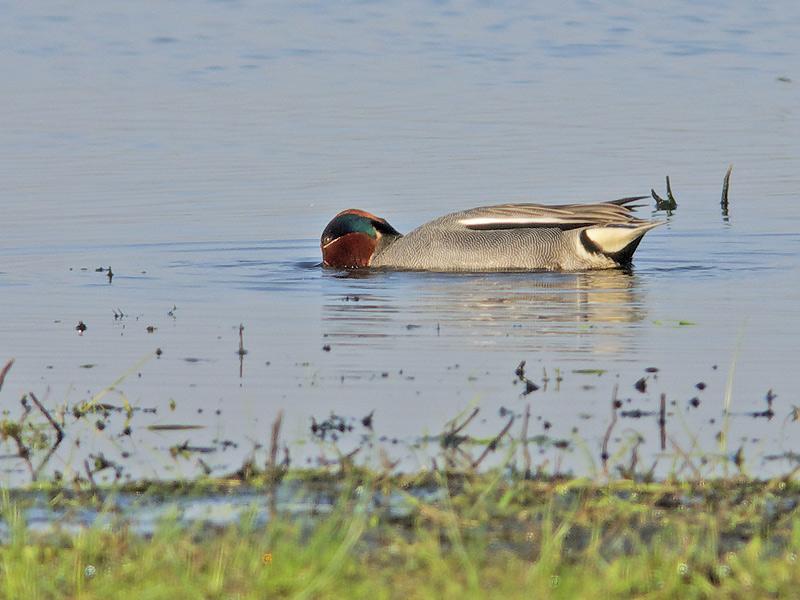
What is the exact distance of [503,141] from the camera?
17703mm

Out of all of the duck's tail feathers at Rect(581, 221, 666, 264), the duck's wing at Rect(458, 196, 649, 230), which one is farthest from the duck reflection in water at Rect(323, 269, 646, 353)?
the duck's wing at Rect(458, 196, 649, 230)

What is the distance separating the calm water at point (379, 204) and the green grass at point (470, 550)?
1.79 ft

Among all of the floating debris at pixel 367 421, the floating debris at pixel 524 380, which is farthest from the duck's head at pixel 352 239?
the floating debris at pixel 367 421

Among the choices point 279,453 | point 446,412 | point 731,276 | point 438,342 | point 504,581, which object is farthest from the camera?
point 731,276

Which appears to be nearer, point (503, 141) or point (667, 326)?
point (667, 326)

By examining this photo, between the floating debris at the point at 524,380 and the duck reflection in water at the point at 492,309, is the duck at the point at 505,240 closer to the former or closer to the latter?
the duck reflection in water at the point at 492,309

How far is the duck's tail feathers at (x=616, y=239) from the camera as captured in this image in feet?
42.6

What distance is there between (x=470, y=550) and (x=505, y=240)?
27.5 feet

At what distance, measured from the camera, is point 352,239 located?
13.6 meters

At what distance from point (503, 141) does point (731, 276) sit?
6176 mm

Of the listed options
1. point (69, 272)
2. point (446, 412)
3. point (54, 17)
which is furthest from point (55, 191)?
point (54, 17)

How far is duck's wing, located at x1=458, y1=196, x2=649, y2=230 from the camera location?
13.1 meters

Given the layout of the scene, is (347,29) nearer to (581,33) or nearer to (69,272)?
(581,33)

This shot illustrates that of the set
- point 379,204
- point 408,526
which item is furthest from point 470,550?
point 379,204
